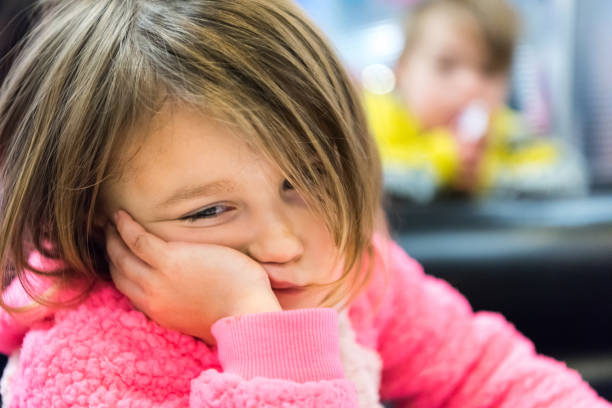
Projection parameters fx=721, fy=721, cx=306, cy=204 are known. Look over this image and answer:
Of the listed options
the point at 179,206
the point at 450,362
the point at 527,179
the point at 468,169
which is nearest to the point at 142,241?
the point at 179,206

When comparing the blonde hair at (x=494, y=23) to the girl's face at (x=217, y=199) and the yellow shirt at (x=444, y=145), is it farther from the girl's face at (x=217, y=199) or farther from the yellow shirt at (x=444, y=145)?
the girl's face at (x=217, y=199)

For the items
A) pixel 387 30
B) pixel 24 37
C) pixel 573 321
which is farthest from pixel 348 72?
pixel 387 30

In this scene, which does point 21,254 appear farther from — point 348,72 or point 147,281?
point 348,72

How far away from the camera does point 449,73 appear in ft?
6.82

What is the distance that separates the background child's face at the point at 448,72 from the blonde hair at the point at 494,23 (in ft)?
0.04

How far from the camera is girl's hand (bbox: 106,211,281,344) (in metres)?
0.59

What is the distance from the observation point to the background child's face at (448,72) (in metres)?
2.04

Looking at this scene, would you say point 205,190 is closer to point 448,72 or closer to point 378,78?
point 448,72

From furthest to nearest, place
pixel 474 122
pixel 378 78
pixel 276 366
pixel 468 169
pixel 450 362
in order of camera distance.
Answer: pixel 378 78 < pixel 474 122 < pixel 468 169 < pixel 450 362 < pixel 276 366

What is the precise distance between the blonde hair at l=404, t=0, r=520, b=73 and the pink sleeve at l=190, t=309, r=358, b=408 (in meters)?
1.61

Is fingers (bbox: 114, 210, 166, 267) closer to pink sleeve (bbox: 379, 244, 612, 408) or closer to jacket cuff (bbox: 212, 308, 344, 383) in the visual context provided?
jacket cuff (bbox: 212, 308, 344, 383)

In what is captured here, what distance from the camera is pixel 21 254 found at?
0.63 metres

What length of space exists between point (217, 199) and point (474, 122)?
1522mm

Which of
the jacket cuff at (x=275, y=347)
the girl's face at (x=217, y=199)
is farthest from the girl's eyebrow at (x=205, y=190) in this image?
the jacket cuff at (x=275, y=347)
